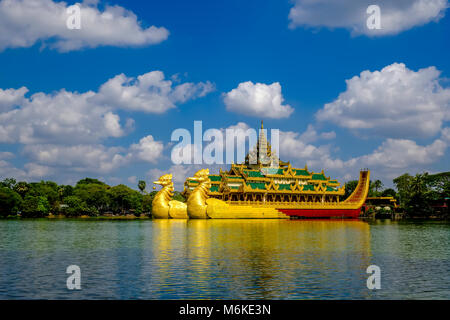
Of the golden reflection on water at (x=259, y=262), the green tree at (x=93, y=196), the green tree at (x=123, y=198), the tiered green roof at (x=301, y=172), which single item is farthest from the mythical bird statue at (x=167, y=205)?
the green tree at (x=93, y=196)

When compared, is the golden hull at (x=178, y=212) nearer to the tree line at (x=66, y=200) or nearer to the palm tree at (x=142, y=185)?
the tree line at (x=66, y=200)

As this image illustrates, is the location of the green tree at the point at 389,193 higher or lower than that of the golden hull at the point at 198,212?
higher

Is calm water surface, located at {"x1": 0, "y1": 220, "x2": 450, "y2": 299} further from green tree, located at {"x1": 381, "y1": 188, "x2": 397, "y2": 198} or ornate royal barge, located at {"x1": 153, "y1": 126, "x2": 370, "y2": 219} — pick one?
green tree, located at {"x1": 381, "y1": 188, "x2": 397, "y2": 198}

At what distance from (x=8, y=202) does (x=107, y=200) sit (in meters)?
20.2

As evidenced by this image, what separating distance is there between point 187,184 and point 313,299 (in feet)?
173

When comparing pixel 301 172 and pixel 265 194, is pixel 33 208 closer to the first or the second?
pixel 265 194

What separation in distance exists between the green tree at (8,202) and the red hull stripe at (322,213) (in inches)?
1684

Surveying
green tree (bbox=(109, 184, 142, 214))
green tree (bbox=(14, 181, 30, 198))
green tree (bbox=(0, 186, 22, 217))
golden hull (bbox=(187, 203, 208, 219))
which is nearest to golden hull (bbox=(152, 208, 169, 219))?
golden hull (bbox=(187, 203, 208, 219))

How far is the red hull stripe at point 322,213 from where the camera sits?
5916cm

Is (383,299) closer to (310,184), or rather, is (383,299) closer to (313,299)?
(313,299)

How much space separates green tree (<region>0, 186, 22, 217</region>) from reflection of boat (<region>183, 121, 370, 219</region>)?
93.3ft

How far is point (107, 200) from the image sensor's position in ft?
278

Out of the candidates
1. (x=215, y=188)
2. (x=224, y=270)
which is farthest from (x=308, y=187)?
(x=224, y=270)

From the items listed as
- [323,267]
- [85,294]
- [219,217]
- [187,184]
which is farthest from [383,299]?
[187,184]
